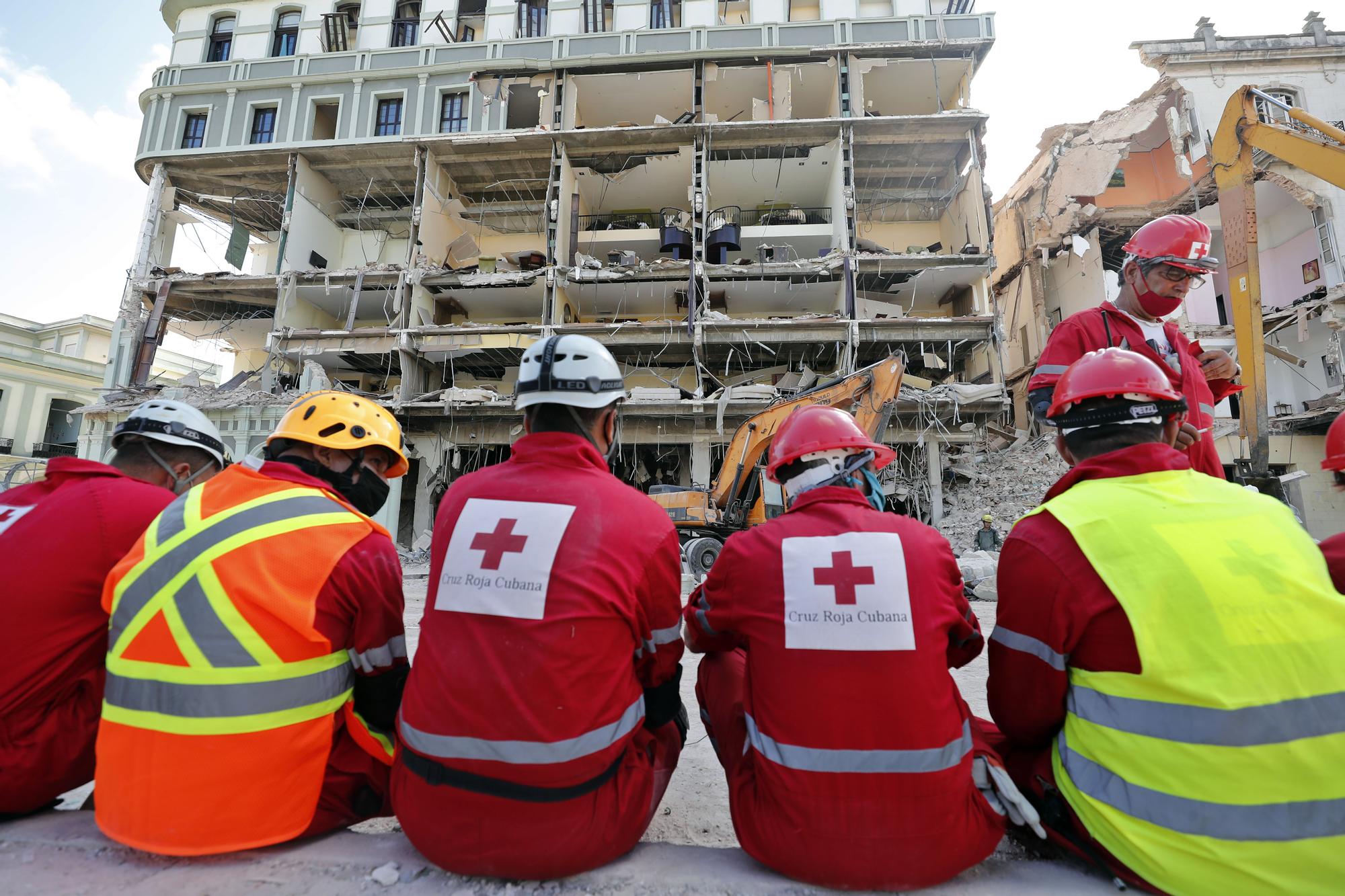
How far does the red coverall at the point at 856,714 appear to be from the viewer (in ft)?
4.48

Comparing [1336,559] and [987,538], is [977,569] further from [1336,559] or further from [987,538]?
[1336,559]

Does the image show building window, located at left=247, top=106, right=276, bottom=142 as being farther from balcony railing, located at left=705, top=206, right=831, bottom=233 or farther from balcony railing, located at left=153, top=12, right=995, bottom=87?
balcony railing, located at left=705, top=206, right=831, bottom=233

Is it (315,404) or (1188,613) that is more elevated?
(315,404)

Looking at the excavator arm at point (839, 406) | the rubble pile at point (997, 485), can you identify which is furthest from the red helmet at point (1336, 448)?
the rubble pile at point (997, 485)

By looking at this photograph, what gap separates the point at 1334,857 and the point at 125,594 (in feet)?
9.38

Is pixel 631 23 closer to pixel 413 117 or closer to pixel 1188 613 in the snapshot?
pixel 413 117

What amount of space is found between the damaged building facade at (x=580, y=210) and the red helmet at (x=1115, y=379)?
1208cm

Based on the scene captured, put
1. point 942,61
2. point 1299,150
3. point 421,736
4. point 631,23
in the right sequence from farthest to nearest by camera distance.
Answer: point 631,23
point 942,61
point 1299,150
point 421,736

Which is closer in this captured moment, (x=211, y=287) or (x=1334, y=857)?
(x=1334, y=857)

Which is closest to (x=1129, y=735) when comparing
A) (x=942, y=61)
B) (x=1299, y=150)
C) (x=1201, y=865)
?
(x=1201, y=865)

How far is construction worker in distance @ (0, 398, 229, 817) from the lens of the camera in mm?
1659

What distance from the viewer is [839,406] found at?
30.1 ft

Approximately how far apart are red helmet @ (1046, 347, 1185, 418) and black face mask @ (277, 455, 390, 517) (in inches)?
91.8

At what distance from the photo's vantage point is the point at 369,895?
4.56 feet
